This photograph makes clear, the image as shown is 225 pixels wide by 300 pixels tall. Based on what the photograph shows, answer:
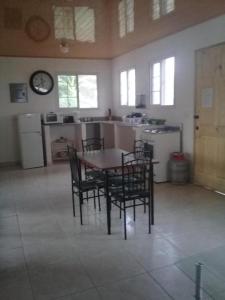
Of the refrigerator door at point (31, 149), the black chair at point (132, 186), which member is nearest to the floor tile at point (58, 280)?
the black chair at point (132, 186)

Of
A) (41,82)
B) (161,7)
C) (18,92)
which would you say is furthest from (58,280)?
(41,82)

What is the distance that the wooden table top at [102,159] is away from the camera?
127 inches

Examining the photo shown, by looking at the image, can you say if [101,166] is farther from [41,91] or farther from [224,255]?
[41,91]

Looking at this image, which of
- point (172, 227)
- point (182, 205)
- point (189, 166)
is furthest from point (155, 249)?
point (189, 166)

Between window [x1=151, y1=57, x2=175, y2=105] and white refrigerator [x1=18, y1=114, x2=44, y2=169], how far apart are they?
279 centimetres

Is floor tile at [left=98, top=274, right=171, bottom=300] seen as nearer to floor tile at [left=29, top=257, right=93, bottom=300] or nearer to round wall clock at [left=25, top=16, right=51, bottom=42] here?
floor tile at [left=29, top=257, right=93, bottom=300]

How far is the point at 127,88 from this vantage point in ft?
24.3

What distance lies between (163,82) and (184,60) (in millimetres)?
827

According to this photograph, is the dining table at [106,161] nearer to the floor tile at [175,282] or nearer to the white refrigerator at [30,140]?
the floor tile at [175,282]

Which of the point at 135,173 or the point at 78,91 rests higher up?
the point at 78,91

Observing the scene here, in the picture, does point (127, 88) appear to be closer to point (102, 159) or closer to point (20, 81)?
point (20, 81)

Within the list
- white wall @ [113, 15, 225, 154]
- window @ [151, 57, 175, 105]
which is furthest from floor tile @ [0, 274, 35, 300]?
window @ [151, 57, 175, 105]

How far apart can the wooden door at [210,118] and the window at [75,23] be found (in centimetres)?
349

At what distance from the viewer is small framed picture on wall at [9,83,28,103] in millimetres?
7094
